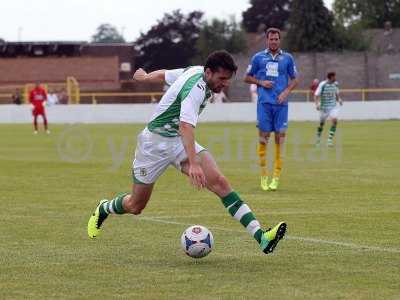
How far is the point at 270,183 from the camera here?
60.1ft

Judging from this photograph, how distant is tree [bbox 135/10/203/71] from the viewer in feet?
372

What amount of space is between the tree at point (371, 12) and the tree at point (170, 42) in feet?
56.0

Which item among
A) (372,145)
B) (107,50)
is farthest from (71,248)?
(107,50)

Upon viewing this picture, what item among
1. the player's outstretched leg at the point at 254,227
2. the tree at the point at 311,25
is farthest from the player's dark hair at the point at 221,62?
the tree at the point at 311,25

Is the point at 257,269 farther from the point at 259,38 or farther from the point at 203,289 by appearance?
the point at 259,38

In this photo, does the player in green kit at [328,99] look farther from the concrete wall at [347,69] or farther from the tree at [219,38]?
the tree at [219,38]

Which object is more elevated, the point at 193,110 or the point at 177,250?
the point at 193,110

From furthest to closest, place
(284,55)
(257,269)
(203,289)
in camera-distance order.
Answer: (284,55) < (257,269) < (203,289)

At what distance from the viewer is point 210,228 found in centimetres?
1242

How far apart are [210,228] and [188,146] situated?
304cm

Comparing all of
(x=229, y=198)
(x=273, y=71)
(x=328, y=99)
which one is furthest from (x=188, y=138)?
(x=328, y=99)

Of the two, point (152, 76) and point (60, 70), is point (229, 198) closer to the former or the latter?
point (152, 76)

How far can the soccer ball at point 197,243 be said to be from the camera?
10.0m

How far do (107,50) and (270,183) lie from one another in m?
88.9
